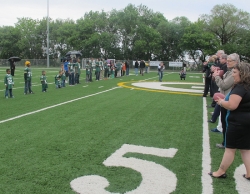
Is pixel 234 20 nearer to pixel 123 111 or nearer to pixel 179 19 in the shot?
pixel 179 19

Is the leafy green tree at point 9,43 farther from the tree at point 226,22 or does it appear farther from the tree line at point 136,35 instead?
the tree at point 226,22

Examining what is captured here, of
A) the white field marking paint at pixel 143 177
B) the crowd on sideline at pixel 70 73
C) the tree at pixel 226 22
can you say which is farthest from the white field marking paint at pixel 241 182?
the tree at pixel 226 22

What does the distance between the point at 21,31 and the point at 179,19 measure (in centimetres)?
4086

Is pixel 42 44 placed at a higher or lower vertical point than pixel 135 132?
higher

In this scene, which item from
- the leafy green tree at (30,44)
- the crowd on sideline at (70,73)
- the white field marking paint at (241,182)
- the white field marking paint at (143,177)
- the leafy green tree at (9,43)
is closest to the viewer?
the white field marking paint at (143,177)

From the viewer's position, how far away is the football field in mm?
3822

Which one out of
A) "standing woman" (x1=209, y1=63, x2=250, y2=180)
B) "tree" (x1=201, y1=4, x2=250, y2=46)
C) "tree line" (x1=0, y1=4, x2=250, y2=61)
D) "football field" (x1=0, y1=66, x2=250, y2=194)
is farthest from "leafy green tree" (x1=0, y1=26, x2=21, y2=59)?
"standing woman" (x1=209, y1=63, x2=250, y2=180)

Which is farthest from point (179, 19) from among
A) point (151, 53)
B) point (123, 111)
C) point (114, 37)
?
point (123, 111)

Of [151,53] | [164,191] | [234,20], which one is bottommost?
[164,191]

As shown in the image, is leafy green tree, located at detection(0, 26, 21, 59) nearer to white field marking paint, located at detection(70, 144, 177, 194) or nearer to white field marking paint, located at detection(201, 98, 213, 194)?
white field marking paint, located at detection(201, 98, 213, 194)

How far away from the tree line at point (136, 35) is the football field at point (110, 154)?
47254 millimetres

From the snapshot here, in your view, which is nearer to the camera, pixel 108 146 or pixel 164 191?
pixel 164 191

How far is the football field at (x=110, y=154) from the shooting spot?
3.82 meters

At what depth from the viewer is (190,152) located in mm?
5258
